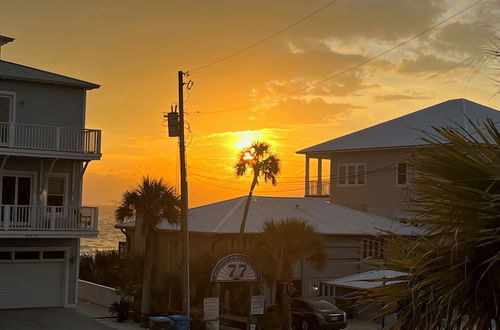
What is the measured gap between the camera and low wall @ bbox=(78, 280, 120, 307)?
1361 inches

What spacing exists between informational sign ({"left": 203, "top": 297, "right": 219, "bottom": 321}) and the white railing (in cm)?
897

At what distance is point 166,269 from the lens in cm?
3912

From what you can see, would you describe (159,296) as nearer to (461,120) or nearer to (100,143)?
(100,143)

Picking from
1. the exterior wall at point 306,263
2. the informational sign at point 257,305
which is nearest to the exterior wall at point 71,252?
the exterior wall at point 306,263

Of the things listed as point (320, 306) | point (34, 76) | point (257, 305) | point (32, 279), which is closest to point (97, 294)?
point (32, 279)

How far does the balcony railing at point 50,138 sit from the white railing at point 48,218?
2577 mm

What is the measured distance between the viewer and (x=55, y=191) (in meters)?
33.5

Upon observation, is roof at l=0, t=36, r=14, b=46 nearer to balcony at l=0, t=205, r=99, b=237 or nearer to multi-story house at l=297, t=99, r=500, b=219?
balcony at l=0, t=205, r=99, b=237

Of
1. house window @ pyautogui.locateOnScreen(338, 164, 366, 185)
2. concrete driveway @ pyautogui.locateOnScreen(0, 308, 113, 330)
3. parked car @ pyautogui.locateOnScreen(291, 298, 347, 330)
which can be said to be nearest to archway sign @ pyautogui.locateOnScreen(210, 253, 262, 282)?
parked car @ pyautogui.locateOnScreen(291, 298, 347, 330)

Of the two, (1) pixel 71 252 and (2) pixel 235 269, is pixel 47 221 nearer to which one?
(1) pixel 71 252

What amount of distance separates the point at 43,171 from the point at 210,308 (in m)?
11.4

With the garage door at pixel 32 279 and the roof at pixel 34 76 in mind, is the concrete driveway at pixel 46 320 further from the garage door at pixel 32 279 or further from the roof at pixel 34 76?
the roof at pixel 34 76

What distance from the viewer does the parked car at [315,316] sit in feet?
97.1

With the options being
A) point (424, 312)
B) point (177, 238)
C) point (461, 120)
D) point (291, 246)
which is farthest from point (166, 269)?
point (424, 312)
